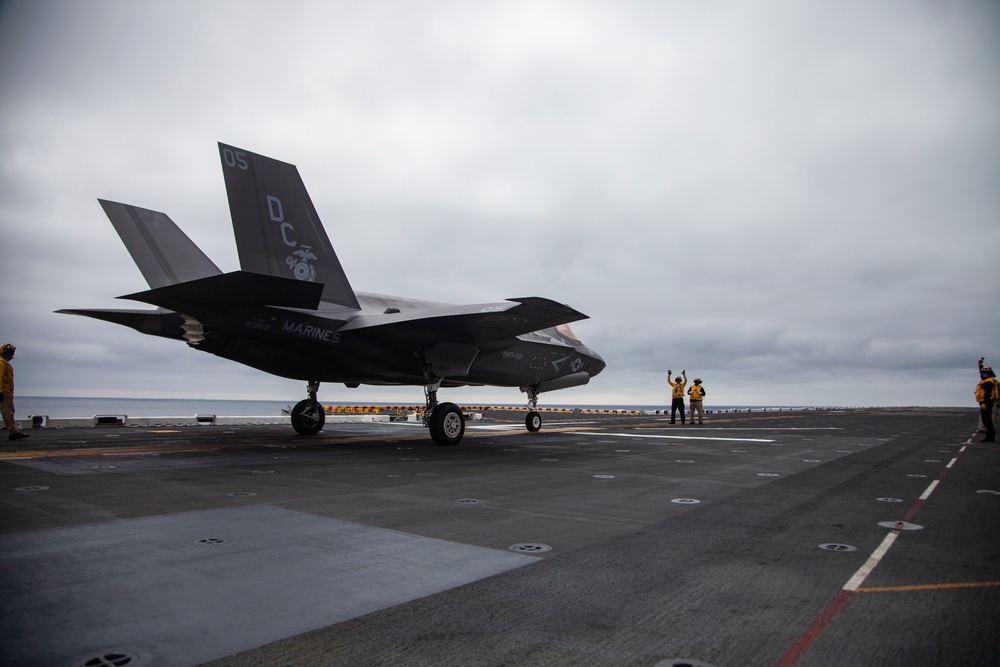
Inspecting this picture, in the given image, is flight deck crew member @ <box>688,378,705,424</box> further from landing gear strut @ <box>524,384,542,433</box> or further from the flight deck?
the flight deck

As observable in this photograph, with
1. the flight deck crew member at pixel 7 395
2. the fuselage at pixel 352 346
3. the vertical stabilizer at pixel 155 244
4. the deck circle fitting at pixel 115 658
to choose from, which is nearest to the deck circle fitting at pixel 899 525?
the deck circle fitting at pixel 115 658

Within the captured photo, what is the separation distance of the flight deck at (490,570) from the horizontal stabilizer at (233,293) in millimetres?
3002

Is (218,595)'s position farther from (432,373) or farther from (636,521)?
(432,373)

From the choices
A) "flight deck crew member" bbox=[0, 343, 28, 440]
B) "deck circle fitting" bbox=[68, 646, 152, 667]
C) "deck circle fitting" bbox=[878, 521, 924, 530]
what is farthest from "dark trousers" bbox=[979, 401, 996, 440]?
"flight deck crew member" bbox=[0, 343, 28, 440]

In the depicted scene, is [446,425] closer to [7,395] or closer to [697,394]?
[7,395]

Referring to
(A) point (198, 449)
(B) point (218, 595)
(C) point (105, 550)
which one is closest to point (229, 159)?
(A) point (198, 449)

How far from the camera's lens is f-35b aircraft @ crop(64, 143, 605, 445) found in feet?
34.6

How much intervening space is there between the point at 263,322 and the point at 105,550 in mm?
7442

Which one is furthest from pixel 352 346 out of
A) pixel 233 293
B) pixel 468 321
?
pixel 233 293

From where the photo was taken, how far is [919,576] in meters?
3.60

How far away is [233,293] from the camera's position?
9.89 meters

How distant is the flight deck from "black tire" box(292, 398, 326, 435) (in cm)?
778

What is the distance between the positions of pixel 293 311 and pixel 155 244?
4287mm

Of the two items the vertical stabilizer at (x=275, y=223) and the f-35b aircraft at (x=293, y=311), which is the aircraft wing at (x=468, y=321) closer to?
the f-35b aircraft at (x=293, y=311)
